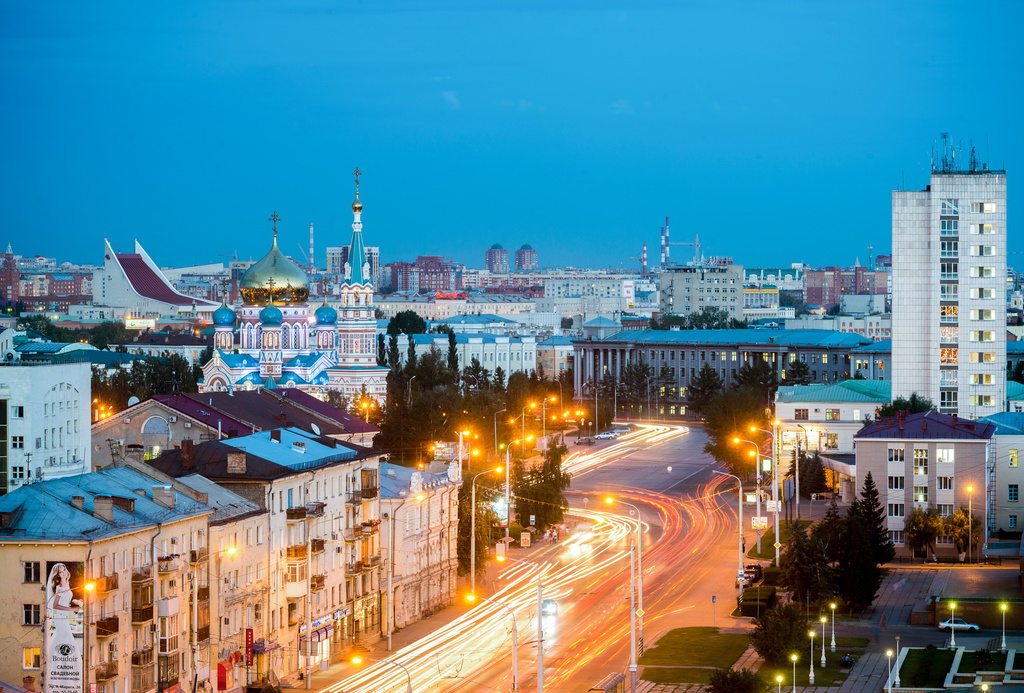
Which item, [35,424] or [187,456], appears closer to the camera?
[187,456]

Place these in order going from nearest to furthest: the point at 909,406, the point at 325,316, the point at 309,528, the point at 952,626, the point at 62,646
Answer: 1. the point at 62,646
2. the point at 309,528
3. the point at 952,626
4. the point at 909,406
5. the point at 325,316

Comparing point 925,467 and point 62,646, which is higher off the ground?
point 925,467

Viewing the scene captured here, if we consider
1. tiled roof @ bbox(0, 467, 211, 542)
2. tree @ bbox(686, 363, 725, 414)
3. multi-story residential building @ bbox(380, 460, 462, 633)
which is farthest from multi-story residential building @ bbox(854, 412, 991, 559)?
tree @ bbox(686, 363, 725, 414)

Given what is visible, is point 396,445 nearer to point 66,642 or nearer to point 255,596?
point 255,596

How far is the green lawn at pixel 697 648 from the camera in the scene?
58750 mm

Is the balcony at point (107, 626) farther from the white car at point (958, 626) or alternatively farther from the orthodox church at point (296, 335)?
the orthodox church at point (296, 335)

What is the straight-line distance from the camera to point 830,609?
67000 millimetres

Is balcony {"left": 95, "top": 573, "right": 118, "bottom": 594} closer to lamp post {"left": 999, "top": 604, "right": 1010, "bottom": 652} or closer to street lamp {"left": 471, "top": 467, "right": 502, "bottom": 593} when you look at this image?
street lamp {"left": 471, "top": 467, "right": 502, "bottom": 593}

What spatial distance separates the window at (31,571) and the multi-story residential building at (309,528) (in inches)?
395

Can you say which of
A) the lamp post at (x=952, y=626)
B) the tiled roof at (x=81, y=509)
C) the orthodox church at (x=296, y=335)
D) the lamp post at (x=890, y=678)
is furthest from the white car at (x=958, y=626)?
the orthodox church at (x=296, y=335)

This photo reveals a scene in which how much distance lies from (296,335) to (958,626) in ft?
266

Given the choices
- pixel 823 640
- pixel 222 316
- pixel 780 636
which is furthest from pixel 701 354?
pixel 780 636

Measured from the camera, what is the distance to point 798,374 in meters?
164

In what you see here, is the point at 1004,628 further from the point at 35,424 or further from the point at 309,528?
the point at 35,424
